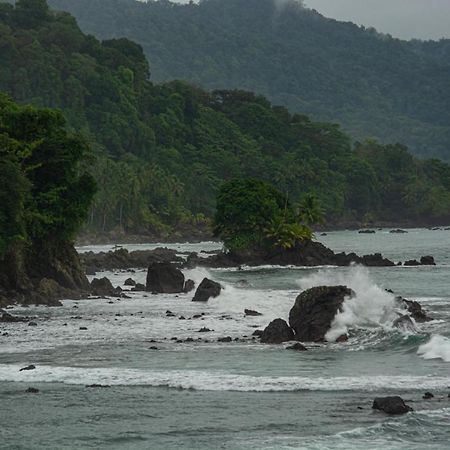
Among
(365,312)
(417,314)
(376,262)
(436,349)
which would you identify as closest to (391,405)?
(436,349)

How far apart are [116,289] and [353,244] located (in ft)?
292

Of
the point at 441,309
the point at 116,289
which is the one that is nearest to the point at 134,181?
the point at 116,289

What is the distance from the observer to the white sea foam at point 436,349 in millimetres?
32938

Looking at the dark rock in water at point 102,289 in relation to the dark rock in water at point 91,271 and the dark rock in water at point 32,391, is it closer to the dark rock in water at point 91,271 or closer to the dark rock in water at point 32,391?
the dark rock in water at point 91,271

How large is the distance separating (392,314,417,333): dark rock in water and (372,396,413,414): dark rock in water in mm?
15810

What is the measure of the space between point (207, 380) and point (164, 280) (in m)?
35.6

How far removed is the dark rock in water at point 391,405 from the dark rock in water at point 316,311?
1357 cm

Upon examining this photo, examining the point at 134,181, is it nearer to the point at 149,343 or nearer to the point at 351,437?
the point at 149,343

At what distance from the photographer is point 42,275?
59.2 meters

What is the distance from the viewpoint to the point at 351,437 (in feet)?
71.5

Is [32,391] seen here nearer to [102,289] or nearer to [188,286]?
[102,289]

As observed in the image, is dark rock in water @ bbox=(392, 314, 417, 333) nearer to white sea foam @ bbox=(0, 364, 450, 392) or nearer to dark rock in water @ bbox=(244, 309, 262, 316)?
dark rock in water @ bbox=(244, 309, 262, 316)

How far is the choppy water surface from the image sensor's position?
22.2 metres

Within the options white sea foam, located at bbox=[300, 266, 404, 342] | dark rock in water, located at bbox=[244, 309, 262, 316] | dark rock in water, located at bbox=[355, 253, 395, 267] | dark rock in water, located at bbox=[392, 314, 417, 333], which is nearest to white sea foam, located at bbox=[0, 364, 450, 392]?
white sea foam, located at bbox=[300, 266, 404, 342]
